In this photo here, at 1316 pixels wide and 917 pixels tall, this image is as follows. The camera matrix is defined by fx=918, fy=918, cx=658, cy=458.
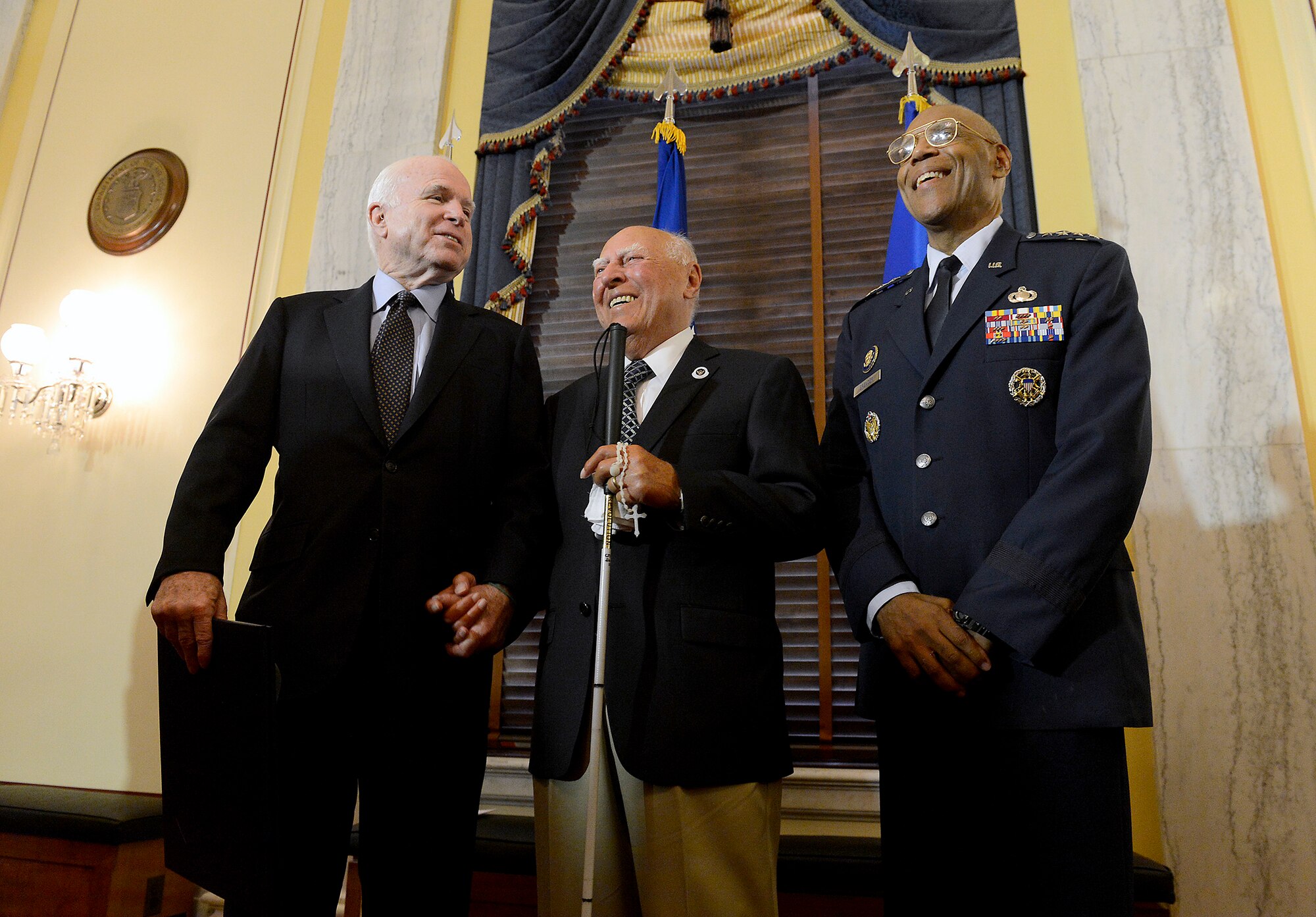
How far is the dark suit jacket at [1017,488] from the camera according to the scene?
1.45 metres

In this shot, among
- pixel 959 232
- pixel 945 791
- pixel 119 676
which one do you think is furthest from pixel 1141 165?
pixel 119 676

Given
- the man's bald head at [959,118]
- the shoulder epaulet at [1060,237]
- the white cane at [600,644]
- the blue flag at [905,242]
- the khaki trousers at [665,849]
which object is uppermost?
the blue flag at [905,242]

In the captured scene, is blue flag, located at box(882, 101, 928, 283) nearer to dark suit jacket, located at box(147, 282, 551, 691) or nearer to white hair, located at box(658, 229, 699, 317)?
white hair, located at box(658, 229, 699, 317)

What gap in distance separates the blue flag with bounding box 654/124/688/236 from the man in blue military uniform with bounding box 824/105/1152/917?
167 centimetres

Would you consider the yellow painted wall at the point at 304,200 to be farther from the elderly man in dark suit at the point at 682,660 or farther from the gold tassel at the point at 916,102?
the gold tassel at the point at 916,102

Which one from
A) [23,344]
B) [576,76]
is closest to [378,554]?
[576,76]

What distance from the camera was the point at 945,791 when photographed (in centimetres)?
153

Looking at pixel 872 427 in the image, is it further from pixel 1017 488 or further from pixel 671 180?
pixel 671 180

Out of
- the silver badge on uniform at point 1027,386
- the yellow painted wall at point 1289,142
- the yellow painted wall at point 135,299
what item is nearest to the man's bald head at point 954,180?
the silver badge on uniform at point 1027,386

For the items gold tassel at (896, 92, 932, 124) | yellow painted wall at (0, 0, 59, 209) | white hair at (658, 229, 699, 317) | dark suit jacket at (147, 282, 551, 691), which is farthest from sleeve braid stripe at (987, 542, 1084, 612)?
yellow painted wall at (0, 0, 59, 209)

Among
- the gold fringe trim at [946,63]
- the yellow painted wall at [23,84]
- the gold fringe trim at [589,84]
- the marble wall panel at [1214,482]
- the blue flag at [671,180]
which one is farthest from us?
the yellow painted wall at [23,84]

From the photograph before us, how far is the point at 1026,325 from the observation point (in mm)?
1671

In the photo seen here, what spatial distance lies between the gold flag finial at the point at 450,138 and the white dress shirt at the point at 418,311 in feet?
5.74

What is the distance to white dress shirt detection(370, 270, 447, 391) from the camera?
6.39ft
